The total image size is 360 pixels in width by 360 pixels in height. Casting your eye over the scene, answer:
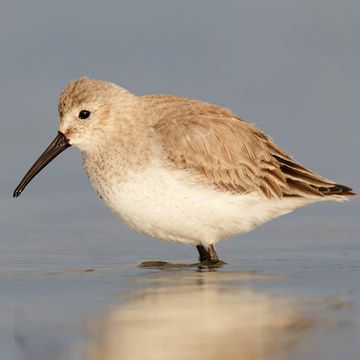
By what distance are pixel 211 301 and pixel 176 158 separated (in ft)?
7.36

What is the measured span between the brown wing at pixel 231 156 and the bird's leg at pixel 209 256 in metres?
0.65

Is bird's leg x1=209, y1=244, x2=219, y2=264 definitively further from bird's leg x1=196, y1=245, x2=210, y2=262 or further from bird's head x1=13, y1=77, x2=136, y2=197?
bird's head x1=13, y1=77, x2=136, y2=197

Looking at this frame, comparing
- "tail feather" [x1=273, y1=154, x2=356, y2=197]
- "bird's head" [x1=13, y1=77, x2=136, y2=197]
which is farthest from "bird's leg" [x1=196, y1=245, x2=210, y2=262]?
"bird's head" [x1=13, y1=77, x2=136, y2=197]

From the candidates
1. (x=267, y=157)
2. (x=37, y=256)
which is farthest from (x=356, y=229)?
(x=37, y=256)

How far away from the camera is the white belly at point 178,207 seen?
1122cm

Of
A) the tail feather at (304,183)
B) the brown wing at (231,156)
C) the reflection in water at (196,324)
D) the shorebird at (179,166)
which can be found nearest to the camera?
the reflection in water at (196,324)

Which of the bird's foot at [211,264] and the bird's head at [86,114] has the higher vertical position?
the bird's head at [86,114]

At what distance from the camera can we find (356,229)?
13.0 meters

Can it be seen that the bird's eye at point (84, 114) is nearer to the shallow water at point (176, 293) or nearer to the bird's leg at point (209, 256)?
the shallow water at point (176, 293)

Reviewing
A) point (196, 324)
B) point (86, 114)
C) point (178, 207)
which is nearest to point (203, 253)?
point (178, 207)

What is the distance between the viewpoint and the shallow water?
314 inches

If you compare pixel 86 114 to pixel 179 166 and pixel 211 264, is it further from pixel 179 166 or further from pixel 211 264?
pixel 211 264

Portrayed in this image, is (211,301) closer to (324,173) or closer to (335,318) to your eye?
(335,318)

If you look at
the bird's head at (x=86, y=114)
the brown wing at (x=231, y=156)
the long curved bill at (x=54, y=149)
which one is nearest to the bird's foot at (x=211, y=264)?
the brown wing at (x=231, y=156)
